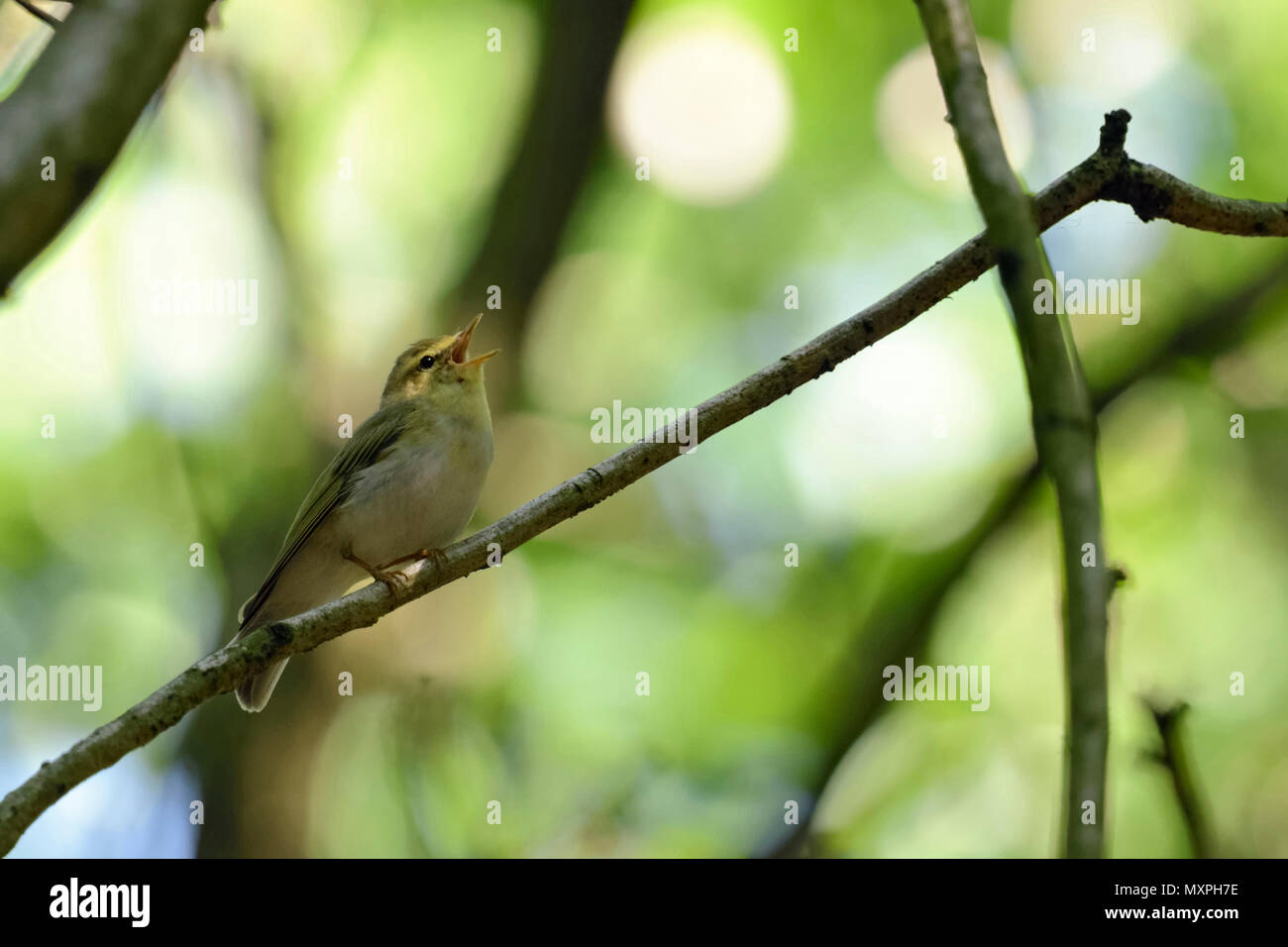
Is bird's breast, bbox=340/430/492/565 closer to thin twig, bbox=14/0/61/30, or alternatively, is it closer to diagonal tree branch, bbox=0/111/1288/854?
diagonal tree branch, bbox=0/111/1288/854

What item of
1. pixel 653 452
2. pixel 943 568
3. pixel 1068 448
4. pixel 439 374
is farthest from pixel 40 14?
pixel 943 568

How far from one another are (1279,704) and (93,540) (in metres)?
11.7

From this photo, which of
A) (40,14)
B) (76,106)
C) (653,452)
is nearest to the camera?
(76,106)

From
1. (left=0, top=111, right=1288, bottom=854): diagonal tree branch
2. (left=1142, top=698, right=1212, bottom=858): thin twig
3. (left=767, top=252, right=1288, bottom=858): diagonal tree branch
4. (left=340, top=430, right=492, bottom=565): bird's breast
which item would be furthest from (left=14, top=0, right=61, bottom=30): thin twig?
(left=767, top=252, right=1288, bottom=858): diagonal tree branch

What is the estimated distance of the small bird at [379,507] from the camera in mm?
5996

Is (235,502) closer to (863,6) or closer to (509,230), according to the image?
(509,230)

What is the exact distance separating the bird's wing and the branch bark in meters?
3.21

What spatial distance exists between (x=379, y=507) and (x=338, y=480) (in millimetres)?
580

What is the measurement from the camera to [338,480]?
254 inches

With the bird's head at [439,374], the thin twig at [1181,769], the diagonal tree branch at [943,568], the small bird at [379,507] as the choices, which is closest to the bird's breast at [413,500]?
the small bird at [379,507]

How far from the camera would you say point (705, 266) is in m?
12.6

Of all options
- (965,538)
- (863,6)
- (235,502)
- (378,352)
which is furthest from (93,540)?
(863,6)

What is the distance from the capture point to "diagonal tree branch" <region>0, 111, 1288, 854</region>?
3438 mm

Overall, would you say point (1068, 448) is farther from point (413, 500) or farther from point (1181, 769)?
point (413, 500)
